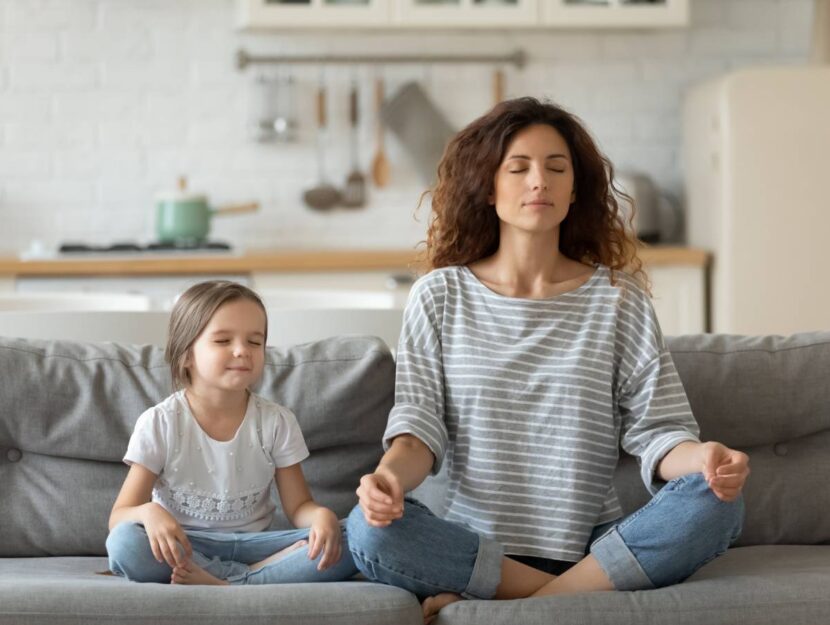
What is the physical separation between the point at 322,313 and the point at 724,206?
7.38 ft

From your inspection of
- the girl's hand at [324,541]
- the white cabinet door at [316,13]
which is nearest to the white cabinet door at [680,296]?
the white cabinet door at [316,13]

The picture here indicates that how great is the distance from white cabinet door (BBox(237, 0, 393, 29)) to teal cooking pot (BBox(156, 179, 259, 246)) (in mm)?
643

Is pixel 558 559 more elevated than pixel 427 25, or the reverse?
pixel 427 25

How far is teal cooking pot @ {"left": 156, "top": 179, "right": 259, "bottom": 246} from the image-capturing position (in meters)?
4.70

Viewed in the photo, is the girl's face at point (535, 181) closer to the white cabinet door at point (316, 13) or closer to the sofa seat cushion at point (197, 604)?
the sofa seat cushion at point (197, 604)

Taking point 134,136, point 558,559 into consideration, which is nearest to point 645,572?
point 558,559

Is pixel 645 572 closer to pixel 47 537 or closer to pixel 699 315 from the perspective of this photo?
pixel 47 537

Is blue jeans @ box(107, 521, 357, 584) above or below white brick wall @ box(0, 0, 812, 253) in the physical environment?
below

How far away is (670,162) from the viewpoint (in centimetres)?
518

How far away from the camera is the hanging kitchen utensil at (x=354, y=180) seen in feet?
16.6

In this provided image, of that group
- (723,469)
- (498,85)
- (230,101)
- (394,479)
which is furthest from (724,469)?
(230,101)

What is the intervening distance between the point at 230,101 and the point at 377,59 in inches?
22.1

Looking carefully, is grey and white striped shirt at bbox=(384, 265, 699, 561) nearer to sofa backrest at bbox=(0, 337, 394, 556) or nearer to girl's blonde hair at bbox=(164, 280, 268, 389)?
sofa backrest at bbox=(0, 337, 394, 556)

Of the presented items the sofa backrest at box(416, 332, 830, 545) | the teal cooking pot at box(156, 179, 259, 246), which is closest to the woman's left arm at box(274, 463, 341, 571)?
the sofa backrest at box(416, 332, 830, 545)
